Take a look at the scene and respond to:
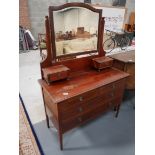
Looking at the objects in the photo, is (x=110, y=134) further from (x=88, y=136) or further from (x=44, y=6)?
(x=44, y=6)

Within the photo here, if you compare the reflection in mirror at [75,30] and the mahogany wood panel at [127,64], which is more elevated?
the reflection in mirror at [75,30]

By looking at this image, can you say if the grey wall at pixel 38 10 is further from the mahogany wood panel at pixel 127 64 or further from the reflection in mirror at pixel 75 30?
the reflection in mirror at pixel 75 30

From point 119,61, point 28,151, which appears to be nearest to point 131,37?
point 119,61

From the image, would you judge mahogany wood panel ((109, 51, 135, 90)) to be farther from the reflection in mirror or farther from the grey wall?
the grey wall

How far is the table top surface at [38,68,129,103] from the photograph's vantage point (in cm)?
138

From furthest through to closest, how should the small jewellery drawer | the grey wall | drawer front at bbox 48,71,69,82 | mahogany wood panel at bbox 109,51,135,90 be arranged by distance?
the grey wall, mahogany wood panel at bbox 109,51,135,90, drawer front at bbox 48,71,69,82, the small jewellery drawer

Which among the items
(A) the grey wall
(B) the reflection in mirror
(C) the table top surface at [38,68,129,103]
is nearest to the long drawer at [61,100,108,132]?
(C) the table top surface at [38,68,129,103]

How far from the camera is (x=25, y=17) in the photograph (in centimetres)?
547

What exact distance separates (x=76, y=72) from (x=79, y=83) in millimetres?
273

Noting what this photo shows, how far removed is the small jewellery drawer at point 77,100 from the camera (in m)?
1.35

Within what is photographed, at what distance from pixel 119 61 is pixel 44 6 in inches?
184

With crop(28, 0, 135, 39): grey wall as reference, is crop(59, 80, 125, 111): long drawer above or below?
below

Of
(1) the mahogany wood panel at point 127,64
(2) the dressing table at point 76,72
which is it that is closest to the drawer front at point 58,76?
(2) the dressing table at point 76,72
